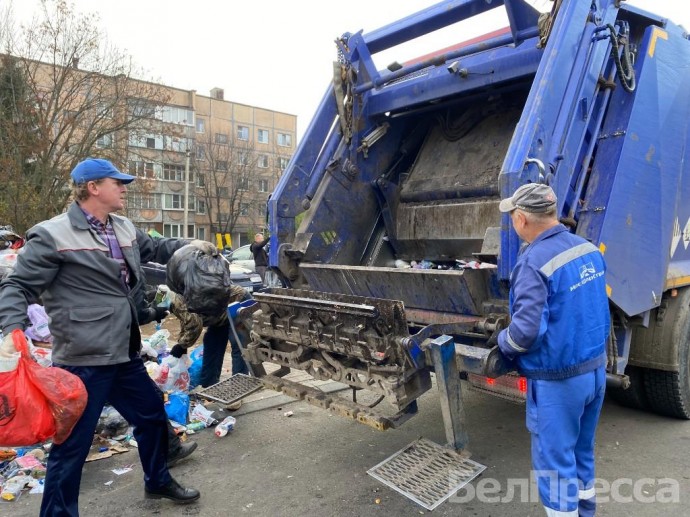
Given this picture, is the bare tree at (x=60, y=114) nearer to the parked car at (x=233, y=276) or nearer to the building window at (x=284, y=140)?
the parked car at (x=233, y=276)

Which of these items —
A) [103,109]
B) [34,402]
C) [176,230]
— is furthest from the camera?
[176,230]

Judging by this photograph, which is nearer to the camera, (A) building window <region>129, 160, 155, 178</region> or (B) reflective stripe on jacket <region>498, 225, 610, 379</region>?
(B) reflective stripe on jacket <region>498, 225, 610, 379</region>

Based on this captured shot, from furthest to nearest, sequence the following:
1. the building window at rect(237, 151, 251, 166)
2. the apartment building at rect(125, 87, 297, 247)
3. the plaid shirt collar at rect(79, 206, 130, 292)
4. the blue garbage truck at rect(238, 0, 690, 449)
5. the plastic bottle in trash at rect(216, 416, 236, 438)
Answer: the building window at rect(237, 151, 251, 166)
the apartment building at rect(125, 87, 297, 247)
the plastic bottle in trash at rect(216, 416, 236, 438)
the blue garbage truck at rect(238, 0, 690, 449)
the plaid shirt collar at rect(79, 206, 130, 292)

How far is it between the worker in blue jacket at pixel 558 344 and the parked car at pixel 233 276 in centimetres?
627

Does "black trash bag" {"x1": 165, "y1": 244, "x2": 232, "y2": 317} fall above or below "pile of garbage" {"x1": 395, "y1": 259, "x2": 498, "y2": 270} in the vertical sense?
below

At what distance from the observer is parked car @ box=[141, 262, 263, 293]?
8.47m

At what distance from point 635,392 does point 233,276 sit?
7009 mm

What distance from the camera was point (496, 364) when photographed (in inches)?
90.2

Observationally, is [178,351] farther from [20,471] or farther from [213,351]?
[20,471]

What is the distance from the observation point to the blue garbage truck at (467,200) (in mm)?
2590

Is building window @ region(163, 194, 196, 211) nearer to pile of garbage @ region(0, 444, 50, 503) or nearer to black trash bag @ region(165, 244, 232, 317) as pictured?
black trash bag @ region(165, 244, 232, 317)

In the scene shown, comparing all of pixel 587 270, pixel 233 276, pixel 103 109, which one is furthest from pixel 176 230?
pixel 587 270

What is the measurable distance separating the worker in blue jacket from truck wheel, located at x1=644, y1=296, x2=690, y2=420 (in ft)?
5.72

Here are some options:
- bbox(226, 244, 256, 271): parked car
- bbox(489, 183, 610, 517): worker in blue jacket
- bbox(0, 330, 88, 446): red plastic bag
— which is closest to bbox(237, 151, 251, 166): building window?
bbox(226, 244, 256, 271): parked car
